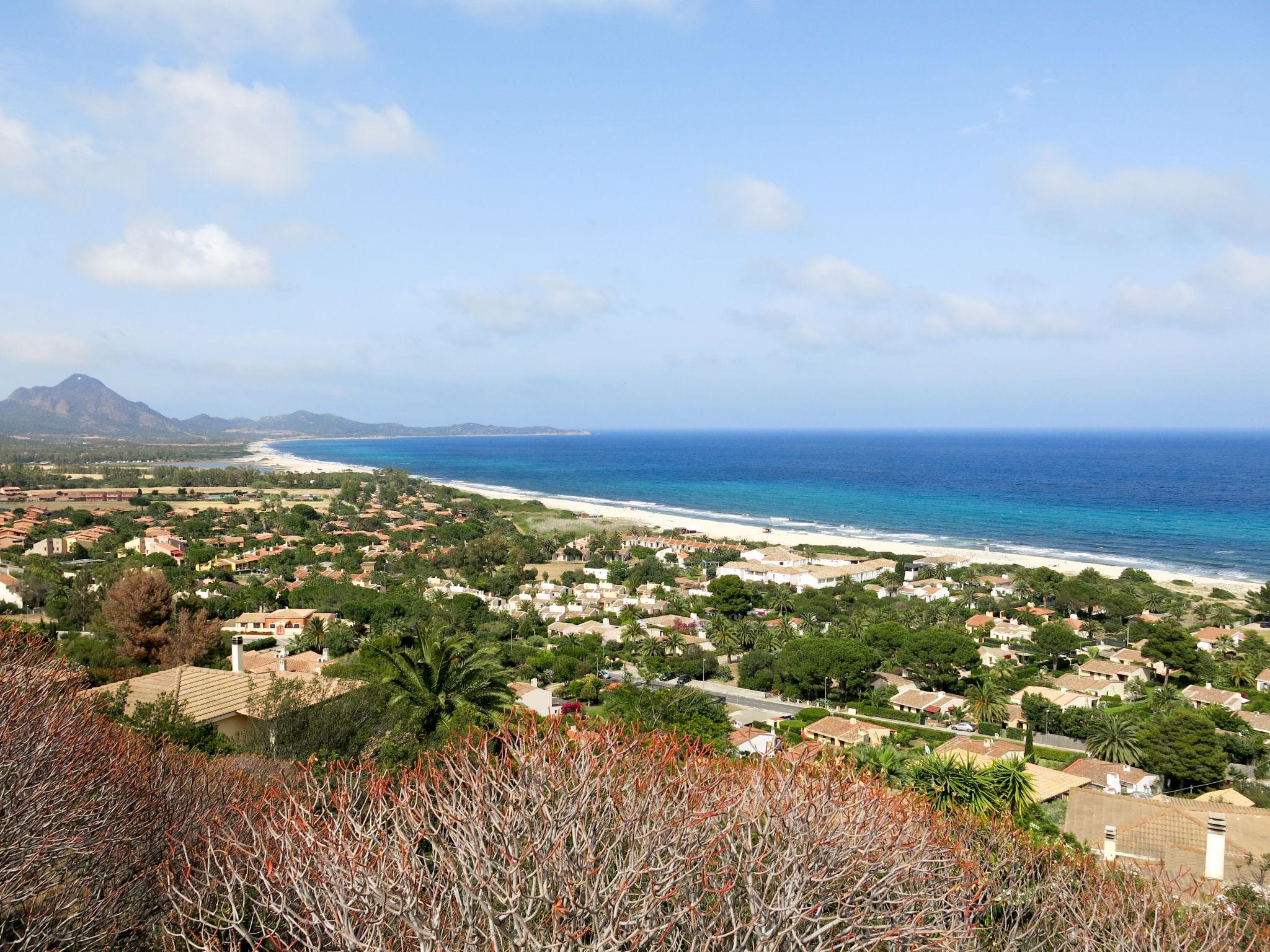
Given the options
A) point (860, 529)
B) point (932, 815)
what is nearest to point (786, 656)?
point (932, 815)

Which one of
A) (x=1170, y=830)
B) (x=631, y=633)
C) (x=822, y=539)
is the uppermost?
(x=1170, y=830)

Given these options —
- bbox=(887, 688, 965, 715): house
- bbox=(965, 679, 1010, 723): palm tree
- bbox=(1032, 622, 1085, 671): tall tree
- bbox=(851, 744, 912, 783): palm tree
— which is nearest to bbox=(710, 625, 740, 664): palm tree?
bbox=(887, 688, 965, 715): house

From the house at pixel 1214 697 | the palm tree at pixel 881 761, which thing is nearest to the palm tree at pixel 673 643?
the palm tree at pixel 881 761

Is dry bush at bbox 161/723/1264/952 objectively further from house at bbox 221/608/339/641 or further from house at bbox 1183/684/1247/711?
house at bbox 221/608/339/641

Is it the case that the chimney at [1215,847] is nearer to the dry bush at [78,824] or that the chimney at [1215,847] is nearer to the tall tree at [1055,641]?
the dry bush at [78,824]

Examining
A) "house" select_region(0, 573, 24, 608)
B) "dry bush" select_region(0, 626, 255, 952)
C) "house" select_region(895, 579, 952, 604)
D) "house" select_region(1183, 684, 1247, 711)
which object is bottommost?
"house" select_region(1183, 684, 1247, 711)

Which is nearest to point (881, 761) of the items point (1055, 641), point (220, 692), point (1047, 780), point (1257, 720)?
point (1047, 780)

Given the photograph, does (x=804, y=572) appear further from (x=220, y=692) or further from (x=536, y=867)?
(x=536, y=867)

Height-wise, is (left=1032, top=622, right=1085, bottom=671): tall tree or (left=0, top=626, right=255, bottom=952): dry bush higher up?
(left=0, top=626, right=255, bottom=952): dry bush
